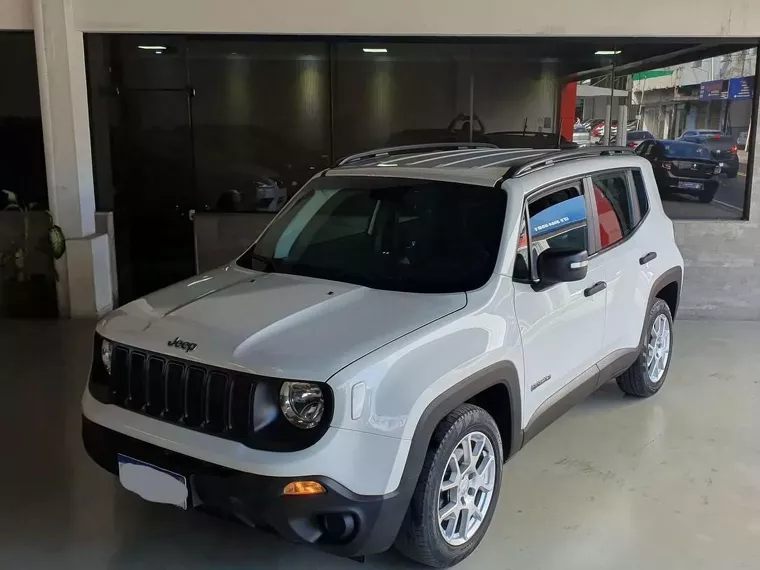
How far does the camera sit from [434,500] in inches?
113

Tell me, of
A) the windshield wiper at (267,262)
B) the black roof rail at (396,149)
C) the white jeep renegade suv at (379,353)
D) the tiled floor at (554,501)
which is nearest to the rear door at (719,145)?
the tiled floor at (554,501)

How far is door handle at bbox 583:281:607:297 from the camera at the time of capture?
3.82 metres

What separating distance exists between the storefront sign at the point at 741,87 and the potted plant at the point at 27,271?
6475 millimetres

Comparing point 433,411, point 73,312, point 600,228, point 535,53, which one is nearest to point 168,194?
point 73,312

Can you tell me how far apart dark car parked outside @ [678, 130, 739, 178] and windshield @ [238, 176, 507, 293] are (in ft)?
14.2

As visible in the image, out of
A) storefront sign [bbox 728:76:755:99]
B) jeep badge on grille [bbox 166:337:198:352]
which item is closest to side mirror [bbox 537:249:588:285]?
jeep badge on grille [bbox 166:337:198:352]

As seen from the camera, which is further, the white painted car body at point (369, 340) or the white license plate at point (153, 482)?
the white license plate at point (153, 482)

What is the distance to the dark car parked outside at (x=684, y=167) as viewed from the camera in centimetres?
701

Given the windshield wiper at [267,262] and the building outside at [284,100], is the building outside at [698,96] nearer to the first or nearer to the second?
the building outside at [284,100]

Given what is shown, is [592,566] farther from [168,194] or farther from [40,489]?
[168,194]

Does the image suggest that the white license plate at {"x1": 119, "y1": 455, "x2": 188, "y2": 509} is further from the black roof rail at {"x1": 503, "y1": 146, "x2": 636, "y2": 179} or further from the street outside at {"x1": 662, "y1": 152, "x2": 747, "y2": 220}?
the street outside at {"x1": 662, "y1": 152, "x2": 747, "y2": 220}

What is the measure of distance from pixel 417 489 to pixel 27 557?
1744 mm

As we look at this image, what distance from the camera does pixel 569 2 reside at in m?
6.55

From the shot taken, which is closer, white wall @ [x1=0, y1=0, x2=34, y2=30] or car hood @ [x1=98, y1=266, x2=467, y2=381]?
car hood @ [x1=98, y1=266, x2=467, y2=381]
